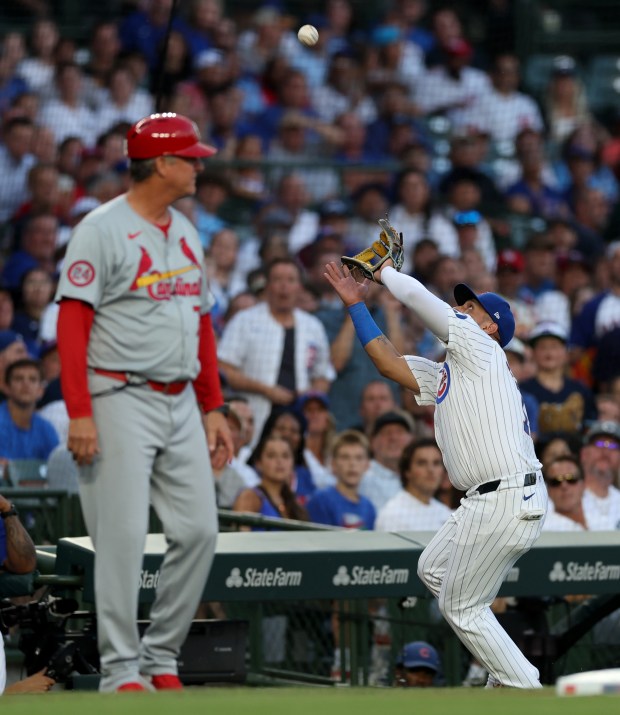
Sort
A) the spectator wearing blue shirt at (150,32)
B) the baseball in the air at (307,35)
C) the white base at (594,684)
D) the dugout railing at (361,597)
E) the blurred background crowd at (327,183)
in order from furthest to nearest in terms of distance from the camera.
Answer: the spectator wearing blue shirt at (150,32) → the blurred background crowd at (327,183) → the baseball in the air at (307,35) → the dugout railing at (361,597) → the white base at (594,684)

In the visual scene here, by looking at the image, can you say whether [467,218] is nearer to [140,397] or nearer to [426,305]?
[426,305]

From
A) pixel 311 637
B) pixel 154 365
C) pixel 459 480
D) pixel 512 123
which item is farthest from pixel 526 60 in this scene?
pixel 154 365

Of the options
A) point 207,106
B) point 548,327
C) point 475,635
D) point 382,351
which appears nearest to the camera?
point 475,635

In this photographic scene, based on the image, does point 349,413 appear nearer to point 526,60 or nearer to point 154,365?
point 154,365

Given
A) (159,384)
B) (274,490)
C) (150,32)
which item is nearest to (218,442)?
(159,384)

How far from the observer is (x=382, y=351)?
601 centimetres

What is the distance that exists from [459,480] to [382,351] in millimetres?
625

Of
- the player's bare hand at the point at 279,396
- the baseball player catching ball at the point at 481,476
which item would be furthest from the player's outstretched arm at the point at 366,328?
the player's bare hand at the point at 279,396

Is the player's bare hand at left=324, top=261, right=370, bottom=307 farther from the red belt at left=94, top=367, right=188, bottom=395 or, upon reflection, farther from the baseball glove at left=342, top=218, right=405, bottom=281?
the red belt at left=94, top=367, right=188, bottom=395

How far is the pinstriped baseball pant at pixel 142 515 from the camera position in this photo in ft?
15.2

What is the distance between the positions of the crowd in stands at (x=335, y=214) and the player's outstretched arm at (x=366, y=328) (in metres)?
1.55

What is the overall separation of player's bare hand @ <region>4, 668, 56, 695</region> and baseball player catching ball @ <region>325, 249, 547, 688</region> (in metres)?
1.49

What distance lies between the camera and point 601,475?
8.92 metres

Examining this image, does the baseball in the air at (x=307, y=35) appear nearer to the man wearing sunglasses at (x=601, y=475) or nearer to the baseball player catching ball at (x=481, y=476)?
the baseball player catching ball at (x=481, y=476)
